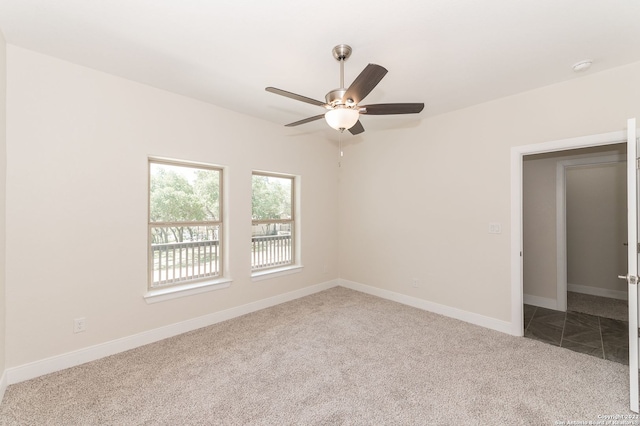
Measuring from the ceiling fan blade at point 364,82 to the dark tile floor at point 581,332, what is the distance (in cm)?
316

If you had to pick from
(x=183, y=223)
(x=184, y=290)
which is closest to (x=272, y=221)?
(x=183, y=223)

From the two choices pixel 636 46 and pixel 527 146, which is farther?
pixel 527 146

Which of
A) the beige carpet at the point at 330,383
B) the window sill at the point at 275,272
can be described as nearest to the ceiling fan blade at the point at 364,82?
the beige carpet at the point at 330,383

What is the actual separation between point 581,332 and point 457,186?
6.91 feet

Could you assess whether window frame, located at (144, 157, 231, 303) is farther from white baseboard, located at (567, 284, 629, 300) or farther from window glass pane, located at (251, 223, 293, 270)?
white baseboard, located at (567, 284, 629, 300)

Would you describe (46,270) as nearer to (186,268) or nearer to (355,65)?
(186,268)

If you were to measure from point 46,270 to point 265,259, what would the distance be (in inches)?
93.6

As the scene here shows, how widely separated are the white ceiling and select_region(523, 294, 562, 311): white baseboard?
296cm

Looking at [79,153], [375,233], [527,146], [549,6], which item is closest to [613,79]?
[527,146]

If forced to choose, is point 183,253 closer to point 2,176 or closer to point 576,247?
point 2,176

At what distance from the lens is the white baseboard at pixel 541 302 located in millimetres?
3908

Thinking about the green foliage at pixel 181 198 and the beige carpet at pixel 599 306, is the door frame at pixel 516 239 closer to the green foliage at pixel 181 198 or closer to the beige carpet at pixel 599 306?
the beige carpet at pixel 599 306

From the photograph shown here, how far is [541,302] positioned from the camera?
13.2 ft

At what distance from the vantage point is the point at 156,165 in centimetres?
312
